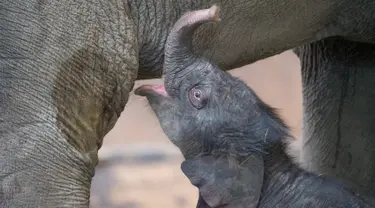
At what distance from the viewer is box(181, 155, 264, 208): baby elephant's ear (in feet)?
8.84

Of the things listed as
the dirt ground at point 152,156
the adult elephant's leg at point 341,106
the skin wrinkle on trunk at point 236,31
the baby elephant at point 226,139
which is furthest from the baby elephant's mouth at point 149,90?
the dirt ground at point 152,156

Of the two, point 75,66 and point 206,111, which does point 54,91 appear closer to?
point 75,66

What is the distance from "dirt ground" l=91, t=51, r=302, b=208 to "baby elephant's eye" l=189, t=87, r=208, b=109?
2233 millimetres

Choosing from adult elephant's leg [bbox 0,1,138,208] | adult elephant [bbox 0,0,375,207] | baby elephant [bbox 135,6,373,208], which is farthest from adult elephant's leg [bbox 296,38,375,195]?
adult elephant's leg [bbox 0,1,138,208]

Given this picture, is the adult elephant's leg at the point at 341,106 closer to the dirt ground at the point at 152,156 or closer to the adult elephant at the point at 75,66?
the adult elephant at the point at 75,66

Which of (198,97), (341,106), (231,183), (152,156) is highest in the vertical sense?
(198,97)

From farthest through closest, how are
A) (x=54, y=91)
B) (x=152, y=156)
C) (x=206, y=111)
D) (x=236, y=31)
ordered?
(x=152, y=156) < (x=236, y=31) < (x=206, y=111) < (x=54, y=91)

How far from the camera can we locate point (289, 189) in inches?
109

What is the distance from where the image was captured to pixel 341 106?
3.85 m

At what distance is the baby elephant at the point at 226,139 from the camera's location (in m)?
2.71

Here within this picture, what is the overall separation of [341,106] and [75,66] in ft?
4.43

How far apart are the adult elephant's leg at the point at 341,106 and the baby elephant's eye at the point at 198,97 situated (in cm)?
106

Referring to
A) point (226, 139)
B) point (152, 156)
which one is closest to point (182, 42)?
point (226, 139)

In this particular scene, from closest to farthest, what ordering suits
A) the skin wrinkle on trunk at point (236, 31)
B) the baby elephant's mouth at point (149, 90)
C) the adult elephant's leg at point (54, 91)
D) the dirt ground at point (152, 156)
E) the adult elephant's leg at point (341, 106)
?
the adult elephant's leg at point (54, 91) → the baby elephant's mouth at point (149, 90) → the skin wrinkle on trunk at point (236, 31) → the adult elephant's leg at point (341, 106) → the dirt ground at point (152, 156)
